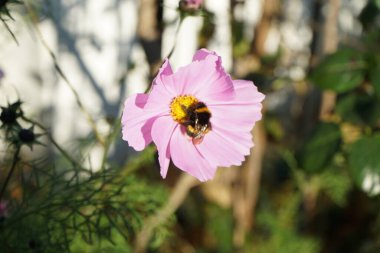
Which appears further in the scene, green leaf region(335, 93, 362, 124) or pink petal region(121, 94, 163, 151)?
green leaf region(335, 93, 362, 124)

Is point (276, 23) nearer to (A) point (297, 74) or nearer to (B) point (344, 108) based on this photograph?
(A) point (297, 74)

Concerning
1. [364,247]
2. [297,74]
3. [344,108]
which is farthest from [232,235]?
[297,74]

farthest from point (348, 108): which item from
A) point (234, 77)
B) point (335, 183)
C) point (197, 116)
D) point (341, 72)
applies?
point (197, 116)

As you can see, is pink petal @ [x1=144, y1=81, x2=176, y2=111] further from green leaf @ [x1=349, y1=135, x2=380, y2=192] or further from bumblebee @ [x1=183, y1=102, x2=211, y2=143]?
green leaf @ [x1=349, y1=135, x2=380, y2=192]

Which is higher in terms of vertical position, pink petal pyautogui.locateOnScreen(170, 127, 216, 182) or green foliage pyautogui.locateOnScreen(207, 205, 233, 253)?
pink petal pyautogui.locateOnScreen(170, 127, 216, 182)

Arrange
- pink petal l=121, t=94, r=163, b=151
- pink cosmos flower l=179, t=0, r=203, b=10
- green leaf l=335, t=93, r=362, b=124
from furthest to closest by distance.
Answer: green leaf l=335, t=93, r=362, b=124
pink cosmos flower l=179, t=0, r=203, b=10
pink petal l=121, t=94, r=163, b=151

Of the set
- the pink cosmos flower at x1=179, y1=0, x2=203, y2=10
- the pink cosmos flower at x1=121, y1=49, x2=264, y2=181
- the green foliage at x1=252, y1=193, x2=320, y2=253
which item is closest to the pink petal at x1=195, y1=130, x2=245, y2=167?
the pink cosmos flower at x1=121, y1=49, x2=264, y2=181

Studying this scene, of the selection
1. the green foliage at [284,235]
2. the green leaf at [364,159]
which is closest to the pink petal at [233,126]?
the green leaf at [364,159]

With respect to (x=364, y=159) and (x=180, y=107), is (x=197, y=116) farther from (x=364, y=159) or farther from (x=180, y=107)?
(x=364, y=159)
